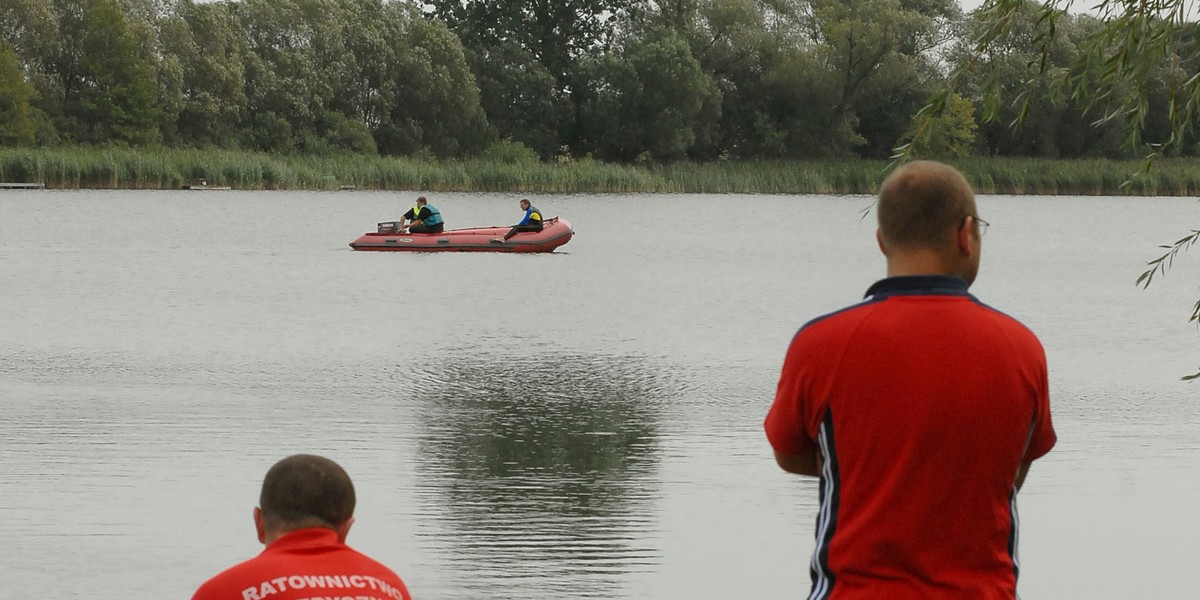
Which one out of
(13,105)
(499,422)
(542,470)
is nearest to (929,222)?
(542,470)

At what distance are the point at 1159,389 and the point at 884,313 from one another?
11944 millimetres

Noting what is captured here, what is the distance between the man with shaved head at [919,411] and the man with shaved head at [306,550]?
89 centimetres

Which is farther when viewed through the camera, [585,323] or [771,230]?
[771,230]

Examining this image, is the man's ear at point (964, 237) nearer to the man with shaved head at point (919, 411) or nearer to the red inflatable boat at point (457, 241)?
the man with shaved head at point (919, 411)

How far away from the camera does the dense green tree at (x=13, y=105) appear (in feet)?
198

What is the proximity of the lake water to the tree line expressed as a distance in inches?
1496

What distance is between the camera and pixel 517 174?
187ft

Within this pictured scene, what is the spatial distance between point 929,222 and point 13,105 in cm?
6143

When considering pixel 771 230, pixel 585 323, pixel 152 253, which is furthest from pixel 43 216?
pixel 585 323

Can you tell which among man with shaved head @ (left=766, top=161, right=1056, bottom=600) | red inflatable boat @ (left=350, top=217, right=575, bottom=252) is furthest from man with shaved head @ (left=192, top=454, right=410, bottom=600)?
red inflatable boat @ (left=350, top=217, right=575, bottom=252)

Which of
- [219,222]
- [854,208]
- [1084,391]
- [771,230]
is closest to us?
[1084,391]

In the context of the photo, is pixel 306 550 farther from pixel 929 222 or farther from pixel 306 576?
pixel 929 222

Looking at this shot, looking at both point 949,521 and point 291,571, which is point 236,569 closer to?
point 291,571

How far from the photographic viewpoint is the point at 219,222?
40250mm
